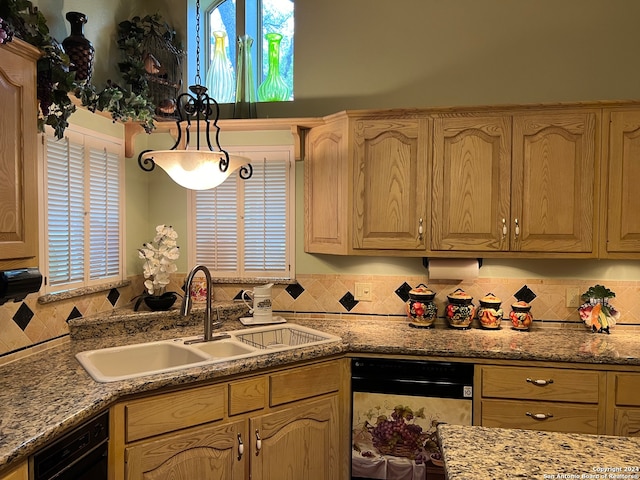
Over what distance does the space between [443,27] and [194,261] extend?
2.10m

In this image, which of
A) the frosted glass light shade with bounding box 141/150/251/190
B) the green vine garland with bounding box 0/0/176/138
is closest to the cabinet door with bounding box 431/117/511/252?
the frosted glass light shade with bounding box 141/150/251/190

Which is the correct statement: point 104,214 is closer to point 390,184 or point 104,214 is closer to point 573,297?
point 390,184

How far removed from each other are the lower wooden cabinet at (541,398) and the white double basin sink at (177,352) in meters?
0.77

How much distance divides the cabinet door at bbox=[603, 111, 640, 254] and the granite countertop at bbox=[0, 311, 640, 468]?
1.76 ft

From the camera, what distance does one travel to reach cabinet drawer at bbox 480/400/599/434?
228 centimetres

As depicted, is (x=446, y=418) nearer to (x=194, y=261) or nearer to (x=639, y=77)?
(x=194, y=261)

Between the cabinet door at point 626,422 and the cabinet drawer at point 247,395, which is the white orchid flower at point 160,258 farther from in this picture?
the cabinet door at point 626,422

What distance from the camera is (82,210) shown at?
2.48m

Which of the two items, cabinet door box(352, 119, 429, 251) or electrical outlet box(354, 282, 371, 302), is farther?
electrical outlet box(354, 282, 371, 302)

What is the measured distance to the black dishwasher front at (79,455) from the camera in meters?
1.43

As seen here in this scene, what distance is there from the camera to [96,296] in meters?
2.61

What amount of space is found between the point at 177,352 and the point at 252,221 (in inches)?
39.2

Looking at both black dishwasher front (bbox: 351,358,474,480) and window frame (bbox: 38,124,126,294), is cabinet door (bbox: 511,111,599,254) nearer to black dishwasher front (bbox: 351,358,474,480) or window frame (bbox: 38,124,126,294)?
black dishwasher front (bbox: 351,358,474,480)

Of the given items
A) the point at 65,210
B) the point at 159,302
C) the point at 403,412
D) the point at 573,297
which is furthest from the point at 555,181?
the point at 65,210
